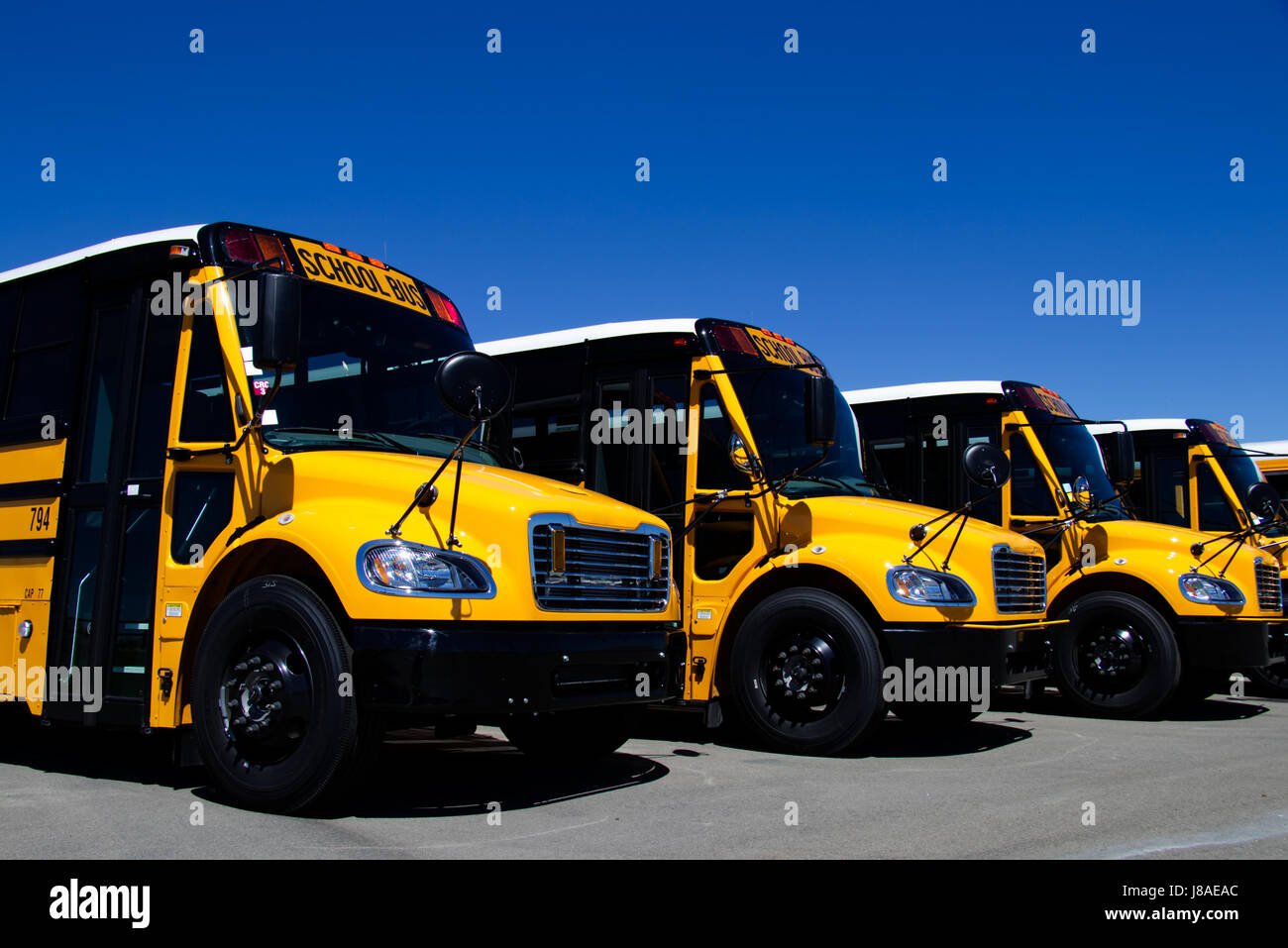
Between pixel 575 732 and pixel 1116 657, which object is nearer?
pixel 575 732

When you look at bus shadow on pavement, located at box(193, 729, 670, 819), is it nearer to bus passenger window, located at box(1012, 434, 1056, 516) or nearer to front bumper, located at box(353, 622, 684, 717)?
front bumper, located at box(353, 622, 684, 717)

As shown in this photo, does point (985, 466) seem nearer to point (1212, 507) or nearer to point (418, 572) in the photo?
point (418, 572)

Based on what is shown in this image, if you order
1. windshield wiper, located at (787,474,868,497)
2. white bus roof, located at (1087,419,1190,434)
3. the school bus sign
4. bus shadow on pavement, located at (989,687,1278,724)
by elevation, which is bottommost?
bus shadow on pavement, located at (989,687,1278,724)

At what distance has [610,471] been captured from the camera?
8.70 meters

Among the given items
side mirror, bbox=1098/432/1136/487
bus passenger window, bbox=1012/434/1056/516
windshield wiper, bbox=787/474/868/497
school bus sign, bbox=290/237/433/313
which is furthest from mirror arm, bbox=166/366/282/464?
side mirror, bbox=1098/432/1136/487

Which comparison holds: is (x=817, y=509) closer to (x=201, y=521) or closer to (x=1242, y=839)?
(x=1242, y=839)

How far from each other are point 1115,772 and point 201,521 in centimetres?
563

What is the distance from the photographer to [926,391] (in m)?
11.2

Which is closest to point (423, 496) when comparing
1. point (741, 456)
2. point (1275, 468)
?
point (741, 456)

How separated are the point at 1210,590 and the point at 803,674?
4.77 metres

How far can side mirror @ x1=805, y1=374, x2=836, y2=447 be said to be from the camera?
7.48m

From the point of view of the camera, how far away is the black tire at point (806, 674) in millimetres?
7312

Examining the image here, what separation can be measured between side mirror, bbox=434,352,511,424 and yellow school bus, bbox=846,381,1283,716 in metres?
5.78
